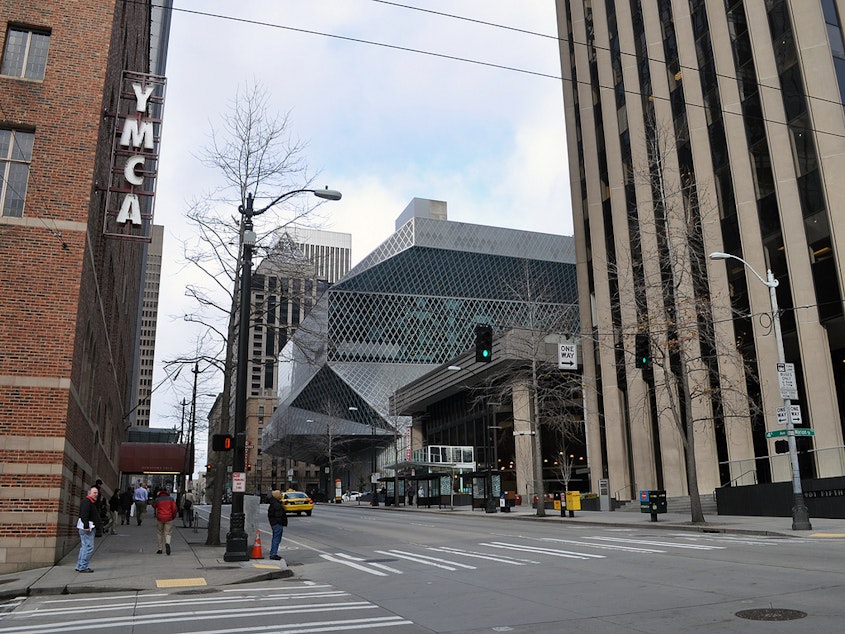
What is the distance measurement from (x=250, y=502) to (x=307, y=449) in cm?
8823

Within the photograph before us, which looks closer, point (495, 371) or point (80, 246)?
point (80, 246)

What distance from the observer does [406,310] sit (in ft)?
340

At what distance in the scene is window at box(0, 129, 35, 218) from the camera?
17.1 metres

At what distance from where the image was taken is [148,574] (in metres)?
14.2

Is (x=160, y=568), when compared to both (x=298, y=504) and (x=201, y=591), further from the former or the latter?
(x=298, y=504)

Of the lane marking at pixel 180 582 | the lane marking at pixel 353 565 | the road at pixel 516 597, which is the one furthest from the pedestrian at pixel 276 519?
the lane marking at pixel 180 582

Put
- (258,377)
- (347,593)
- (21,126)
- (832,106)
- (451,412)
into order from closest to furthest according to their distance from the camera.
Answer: (347,593), (21,126), (832,106), (451,412), (258,377)

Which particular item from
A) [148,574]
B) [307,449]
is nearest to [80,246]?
[148,574]

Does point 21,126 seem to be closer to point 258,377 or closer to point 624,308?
point 624,308

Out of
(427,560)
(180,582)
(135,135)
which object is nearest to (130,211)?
(135,135)

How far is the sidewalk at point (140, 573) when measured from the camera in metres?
12.3

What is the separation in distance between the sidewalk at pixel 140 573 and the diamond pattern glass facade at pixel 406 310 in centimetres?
7444

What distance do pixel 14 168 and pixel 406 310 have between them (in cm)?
8670

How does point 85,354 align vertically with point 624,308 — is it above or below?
below
